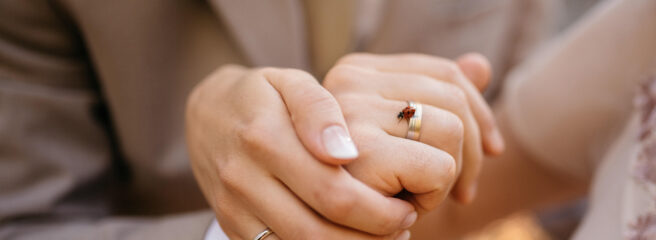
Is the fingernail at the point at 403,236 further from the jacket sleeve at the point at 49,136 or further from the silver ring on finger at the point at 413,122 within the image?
the jacket sleeve at the point at 49,136

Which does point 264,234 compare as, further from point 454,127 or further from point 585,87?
point 585,87

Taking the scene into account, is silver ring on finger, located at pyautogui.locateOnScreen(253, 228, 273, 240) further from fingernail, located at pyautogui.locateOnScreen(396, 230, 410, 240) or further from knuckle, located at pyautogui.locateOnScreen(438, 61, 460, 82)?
knuckle, located at pyautogui.locateOnScreen(438, 61, 460, 82)

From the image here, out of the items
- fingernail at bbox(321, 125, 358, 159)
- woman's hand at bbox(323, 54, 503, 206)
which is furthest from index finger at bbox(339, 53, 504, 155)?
fingernail at bbox(321, 125, 358, 159)

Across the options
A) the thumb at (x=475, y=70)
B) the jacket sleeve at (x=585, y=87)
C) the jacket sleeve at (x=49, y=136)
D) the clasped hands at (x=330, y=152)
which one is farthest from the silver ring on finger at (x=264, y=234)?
the jacket sleeve at (x=585, y=87)

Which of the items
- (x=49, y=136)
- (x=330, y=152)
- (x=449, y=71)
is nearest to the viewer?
(x=330, y=152)

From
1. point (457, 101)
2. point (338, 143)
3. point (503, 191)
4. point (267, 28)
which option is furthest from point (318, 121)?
point (503, 191)

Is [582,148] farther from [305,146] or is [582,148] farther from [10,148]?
[10,148]
